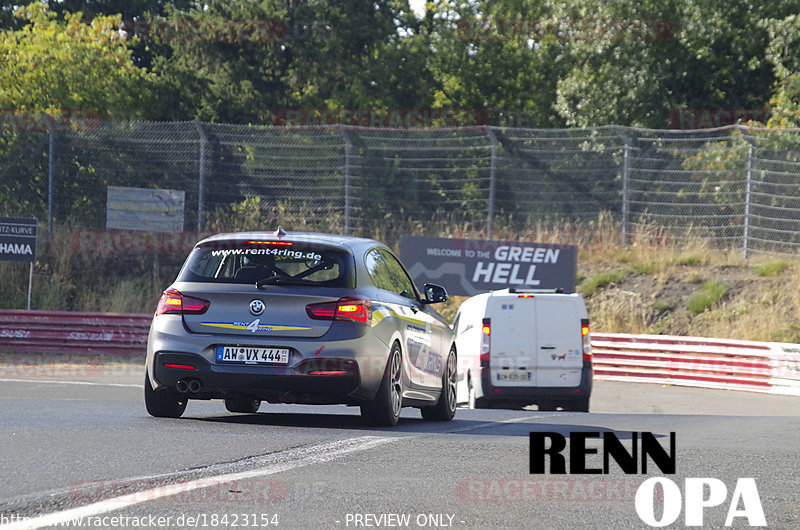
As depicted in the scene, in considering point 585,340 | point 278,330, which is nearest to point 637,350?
point 585,340

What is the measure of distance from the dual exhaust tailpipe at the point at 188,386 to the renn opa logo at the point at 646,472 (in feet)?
8.80

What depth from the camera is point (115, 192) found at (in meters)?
29.5

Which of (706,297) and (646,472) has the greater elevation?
(646,472)

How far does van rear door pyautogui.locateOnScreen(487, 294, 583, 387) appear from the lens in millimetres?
17562

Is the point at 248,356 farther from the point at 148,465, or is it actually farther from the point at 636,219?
the point at 636,219

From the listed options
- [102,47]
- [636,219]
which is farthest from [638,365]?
[102,47]

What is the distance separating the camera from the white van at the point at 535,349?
57.6ft

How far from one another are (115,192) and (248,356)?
2089cm

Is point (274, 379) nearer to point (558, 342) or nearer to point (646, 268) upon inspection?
point (558, 342)

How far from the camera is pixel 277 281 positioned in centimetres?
968

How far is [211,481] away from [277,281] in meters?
3.38

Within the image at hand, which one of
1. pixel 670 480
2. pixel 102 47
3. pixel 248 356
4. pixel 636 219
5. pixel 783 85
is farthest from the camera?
pixel 102 47

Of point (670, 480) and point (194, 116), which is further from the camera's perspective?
point (194, 116)

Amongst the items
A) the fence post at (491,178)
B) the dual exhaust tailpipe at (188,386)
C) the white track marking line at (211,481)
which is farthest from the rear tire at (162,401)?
the fence post at (491,178)
